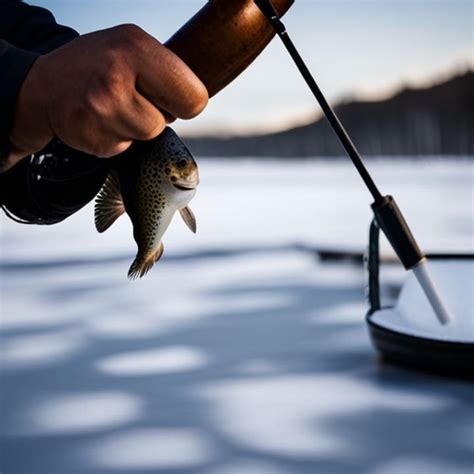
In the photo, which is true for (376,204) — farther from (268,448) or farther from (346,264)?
(346,264)

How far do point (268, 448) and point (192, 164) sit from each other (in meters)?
2.93

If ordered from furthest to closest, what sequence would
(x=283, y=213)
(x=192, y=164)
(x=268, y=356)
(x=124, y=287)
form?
(x=283, y=213)
(x=124, y=287)
(x=268, y=356)
(x=192, y=164)

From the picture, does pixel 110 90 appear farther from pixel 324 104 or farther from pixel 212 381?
pixel 212 381

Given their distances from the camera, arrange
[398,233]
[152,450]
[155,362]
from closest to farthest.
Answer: [398,233]
[152,450]
[155,362]

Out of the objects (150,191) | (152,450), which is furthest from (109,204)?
(152,450)

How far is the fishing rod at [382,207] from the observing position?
0.70 metres

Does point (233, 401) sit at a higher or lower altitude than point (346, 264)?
higher

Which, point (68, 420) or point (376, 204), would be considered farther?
point (68, 420)

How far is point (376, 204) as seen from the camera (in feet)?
3.03

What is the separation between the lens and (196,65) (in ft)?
2.45

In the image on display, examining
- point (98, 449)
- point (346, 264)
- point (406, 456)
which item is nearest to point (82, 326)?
point (98, 449)

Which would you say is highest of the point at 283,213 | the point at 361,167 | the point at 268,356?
the point at 361,167

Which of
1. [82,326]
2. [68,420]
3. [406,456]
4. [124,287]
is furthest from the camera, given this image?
[124,287]

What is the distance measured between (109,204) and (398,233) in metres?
0.40
